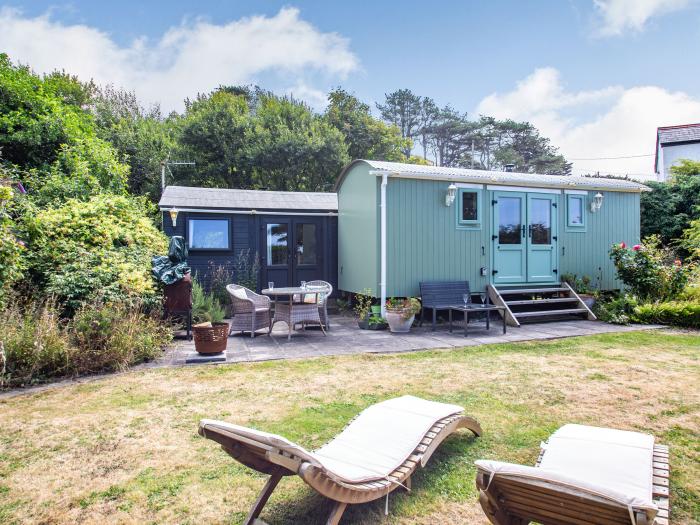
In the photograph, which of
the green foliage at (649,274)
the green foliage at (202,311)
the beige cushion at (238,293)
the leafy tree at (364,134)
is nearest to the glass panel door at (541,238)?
the green foliage at (649,274)

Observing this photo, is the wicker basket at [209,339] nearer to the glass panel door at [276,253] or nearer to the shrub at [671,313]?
the glass panel door at [276,253]

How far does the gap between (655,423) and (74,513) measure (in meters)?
4.03

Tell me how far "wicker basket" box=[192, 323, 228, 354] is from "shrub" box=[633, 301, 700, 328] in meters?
7.49

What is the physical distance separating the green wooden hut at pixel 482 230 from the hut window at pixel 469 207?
20mm

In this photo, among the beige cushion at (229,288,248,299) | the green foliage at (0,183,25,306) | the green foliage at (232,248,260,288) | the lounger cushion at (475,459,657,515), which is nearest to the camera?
the lounger cushion at (475,459,657,515)

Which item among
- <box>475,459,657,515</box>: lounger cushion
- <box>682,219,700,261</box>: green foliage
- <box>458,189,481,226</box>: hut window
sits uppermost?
<box>458,189,481,226</box>: hut window

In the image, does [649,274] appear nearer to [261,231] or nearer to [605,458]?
[605,458]

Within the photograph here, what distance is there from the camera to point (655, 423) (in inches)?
135

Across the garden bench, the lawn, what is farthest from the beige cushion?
the garden bench

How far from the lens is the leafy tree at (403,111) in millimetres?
30422

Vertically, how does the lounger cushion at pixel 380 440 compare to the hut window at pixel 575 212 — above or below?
below

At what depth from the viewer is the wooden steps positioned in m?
8.47

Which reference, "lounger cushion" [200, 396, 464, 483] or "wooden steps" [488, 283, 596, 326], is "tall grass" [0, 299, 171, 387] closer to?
"lounger cushion" [200, 396, 464, 483]

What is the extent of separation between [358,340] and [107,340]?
3472 mm
